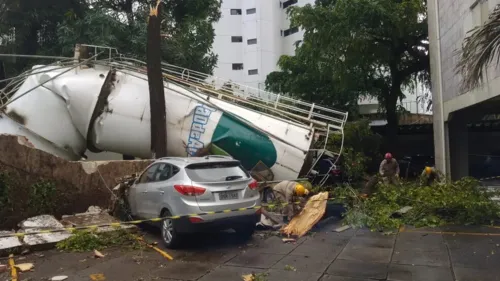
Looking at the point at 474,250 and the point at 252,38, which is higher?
the point at 252,38

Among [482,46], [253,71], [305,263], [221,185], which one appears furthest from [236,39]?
[482,46]

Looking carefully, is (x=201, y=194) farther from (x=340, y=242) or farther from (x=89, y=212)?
(x=89, y=212)

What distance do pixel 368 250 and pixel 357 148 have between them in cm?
1170

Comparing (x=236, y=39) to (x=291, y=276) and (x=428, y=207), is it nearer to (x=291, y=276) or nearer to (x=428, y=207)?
(x=428, y=207)

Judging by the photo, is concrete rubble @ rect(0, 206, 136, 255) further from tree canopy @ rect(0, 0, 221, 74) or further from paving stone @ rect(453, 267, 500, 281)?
tree canopy @ rect(0, 0, 221, 74)

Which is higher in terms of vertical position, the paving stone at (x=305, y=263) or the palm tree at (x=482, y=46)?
the palm tree at (x=482, y=46)

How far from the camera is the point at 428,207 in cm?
980

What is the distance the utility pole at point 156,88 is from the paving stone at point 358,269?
7189mm

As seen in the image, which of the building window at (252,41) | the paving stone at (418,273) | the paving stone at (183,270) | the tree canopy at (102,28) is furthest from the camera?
the building window at (252,41)

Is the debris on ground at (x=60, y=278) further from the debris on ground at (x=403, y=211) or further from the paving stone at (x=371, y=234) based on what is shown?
the debris on ground at (x=403, y=211)

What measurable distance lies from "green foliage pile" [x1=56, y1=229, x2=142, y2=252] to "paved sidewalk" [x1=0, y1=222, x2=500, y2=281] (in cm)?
35

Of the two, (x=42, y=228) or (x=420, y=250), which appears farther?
(x=42, y=228)

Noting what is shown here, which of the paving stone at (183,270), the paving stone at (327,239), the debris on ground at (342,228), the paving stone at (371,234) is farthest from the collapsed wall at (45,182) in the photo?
the paving stone at (371,234)

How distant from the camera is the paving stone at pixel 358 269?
20.1ft
